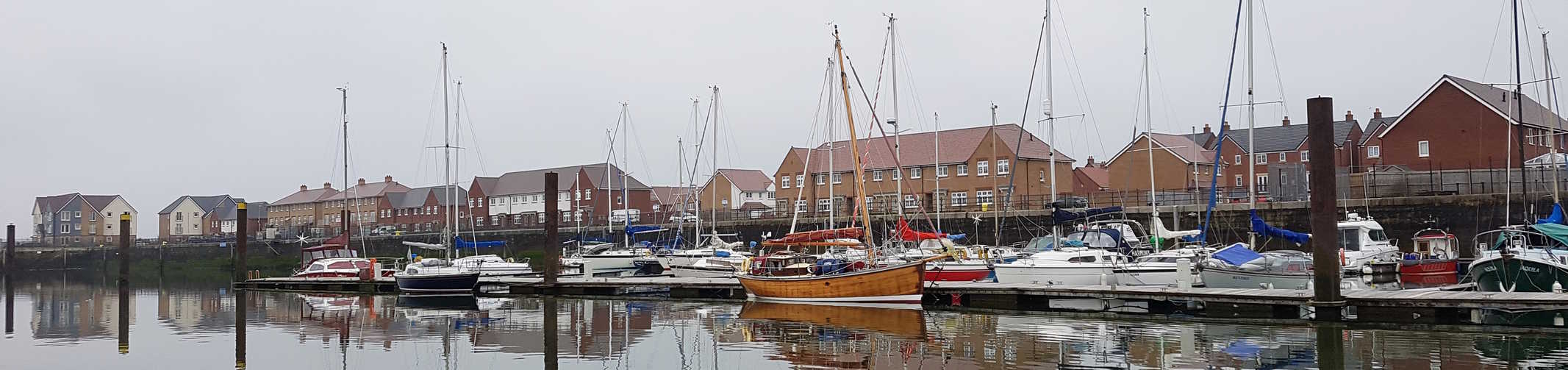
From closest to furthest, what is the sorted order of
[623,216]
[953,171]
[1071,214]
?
[1071,214], [953,171], [623,216]

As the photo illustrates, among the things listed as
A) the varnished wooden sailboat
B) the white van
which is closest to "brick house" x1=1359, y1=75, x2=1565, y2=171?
the varnished wooden sailboat

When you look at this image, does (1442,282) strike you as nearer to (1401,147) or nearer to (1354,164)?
(1401,147)

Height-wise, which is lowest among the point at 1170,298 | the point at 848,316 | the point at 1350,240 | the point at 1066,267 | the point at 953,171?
the point at 848,316

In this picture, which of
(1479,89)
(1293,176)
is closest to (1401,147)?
(1479,89)

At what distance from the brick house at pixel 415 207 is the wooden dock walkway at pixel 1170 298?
6476 cm

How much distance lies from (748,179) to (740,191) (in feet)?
13.1

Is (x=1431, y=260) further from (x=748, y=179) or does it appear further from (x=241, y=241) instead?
(x=748, y=179)

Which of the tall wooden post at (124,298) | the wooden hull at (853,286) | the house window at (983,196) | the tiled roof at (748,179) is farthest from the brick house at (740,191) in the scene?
the wooden hull at (853,286)

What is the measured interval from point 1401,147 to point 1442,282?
27617mm

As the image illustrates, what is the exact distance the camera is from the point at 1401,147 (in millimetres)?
58812

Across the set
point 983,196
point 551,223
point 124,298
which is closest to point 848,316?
point 551,223

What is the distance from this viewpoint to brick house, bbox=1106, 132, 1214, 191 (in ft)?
232

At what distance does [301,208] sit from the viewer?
123000 mm

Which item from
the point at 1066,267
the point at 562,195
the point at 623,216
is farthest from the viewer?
the point at 562,195
